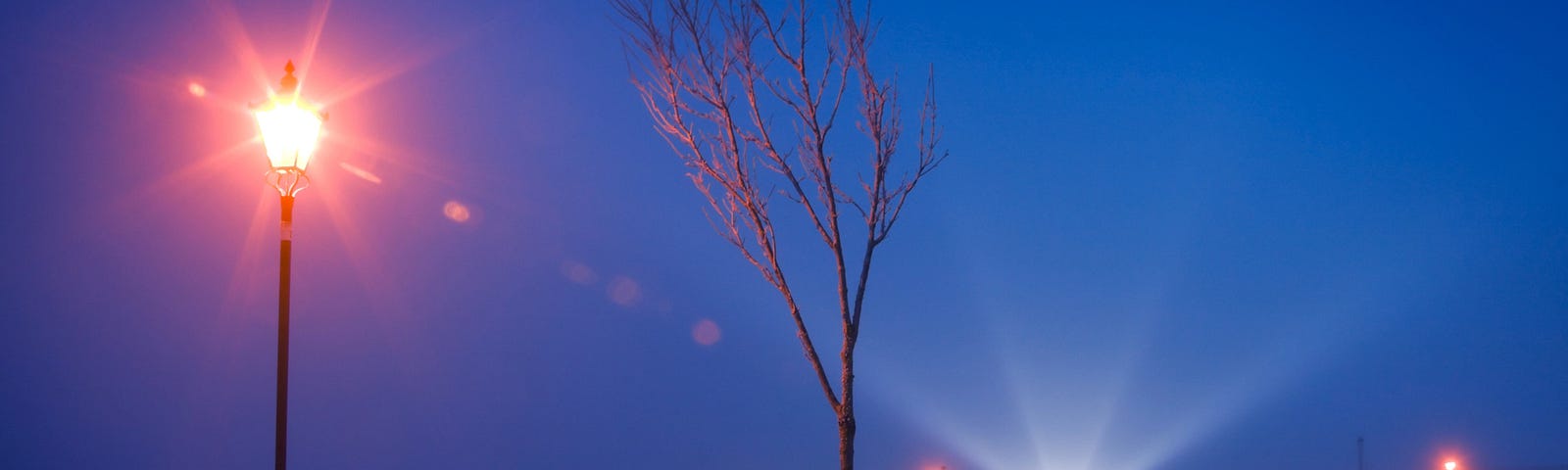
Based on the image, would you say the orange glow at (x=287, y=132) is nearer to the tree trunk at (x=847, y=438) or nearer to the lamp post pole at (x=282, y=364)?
the lamp post pole at (x=282, y=364)

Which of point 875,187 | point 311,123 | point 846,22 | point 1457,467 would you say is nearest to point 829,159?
point 875,187

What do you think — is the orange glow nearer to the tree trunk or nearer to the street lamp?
the street lamp

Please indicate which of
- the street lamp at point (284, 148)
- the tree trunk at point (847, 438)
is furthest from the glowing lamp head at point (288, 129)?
the tree trunk at point (847, 438)

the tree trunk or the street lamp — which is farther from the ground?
the street lamp

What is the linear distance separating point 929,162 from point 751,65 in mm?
1288

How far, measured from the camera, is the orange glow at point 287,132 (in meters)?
7.14

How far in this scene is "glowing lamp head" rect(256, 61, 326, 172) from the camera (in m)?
7.14

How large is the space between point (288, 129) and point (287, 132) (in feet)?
0.06

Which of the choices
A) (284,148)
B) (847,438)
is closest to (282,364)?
(284,148)

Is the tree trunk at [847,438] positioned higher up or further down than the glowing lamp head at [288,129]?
further down

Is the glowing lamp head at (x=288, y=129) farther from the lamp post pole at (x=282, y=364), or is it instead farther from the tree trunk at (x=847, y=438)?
the tree trunk at (x=847, y=438)

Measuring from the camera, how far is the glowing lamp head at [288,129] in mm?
7141

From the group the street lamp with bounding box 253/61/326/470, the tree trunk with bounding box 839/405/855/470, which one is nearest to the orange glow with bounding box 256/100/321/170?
the street lamp with bounding box 253/61/326/470

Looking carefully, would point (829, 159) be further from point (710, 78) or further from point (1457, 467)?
point (1457, 467)
